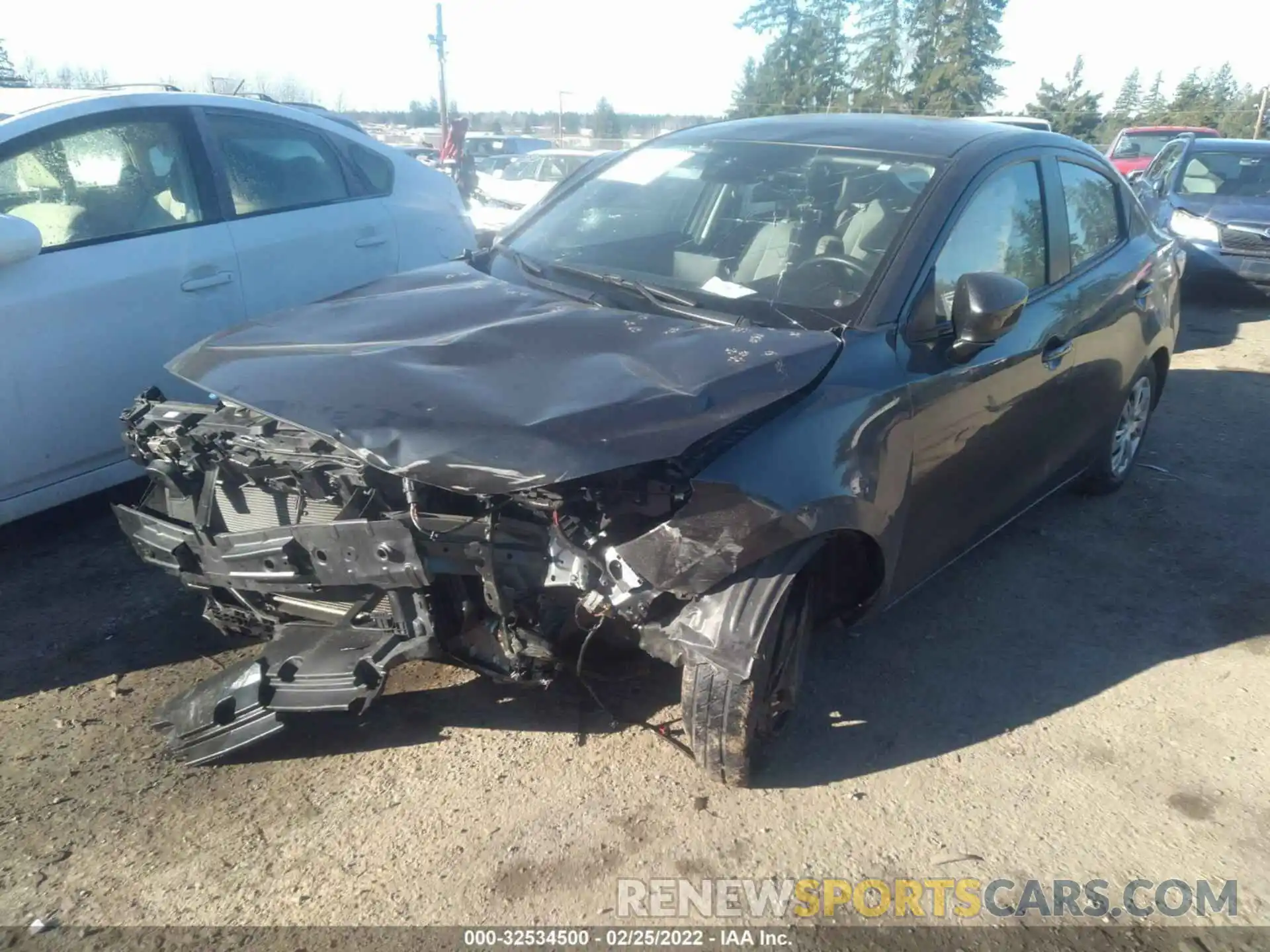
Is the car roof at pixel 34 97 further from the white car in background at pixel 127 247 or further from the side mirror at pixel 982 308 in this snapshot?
the side mirror at pixel 982 308

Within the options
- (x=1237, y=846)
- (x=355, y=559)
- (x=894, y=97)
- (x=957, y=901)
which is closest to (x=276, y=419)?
(x=355, y=559)

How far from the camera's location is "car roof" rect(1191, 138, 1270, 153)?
1115 cm

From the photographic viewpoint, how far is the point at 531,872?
2.52 meters

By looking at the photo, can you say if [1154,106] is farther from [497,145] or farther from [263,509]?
[263,509]

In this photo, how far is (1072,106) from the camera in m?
34.9

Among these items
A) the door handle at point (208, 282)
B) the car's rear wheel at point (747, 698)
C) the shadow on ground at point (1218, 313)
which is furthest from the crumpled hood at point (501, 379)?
the shadow on ground at point (1218, 313)

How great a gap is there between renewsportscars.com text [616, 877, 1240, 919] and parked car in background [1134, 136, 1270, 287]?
8118mm

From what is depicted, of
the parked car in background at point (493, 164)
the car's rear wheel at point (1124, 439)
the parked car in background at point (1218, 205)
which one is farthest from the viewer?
the parked car in background at point (493, 164)

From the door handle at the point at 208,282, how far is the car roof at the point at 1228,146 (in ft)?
36.4

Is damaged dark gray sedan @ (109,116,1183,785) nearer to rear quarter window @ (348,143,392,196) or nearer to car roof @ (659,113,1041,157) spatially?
car roof @ (659,113,1041,157)

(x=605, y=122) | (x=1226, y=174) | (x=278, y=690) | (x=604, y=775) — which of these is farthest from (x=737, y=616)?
(x=605, y=122)

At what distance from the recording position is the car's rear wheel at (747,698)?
2631 millimetres

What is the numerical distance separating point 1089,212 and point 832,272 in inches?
→ 71.8

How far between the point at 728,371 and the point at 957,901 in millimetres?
1473
